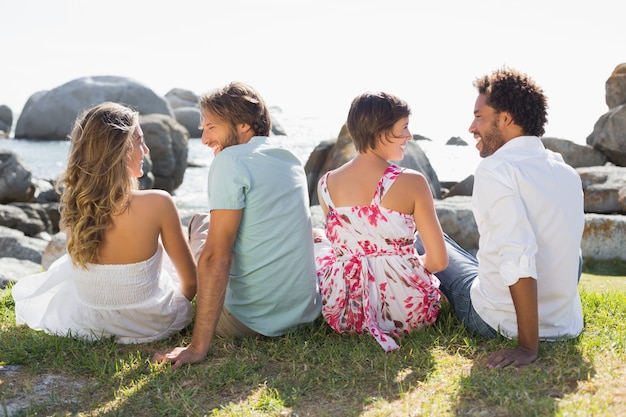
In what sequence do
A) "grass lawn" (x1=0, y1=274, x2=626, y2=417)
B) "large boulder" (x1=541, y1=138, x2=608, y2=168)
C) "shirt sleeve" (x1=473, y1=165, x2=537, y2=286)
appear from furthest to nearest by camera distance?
1. "large boulder" (x1=541, y1=138, x2=608, y2=168)
2. "shirt sleeve" (x1=473, y1=165, x2=537, y2=286)
3. "grass lawn" (x1=0, y1=274, x2=626, y2=417)

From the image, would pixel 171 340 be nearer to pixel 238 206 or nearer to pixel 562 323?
pixel 238 206

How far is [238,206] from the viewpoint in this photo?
12.4ft

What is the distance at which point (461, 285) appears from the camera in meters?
4.11

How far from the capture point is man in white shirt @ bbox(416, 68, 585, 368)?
330cm

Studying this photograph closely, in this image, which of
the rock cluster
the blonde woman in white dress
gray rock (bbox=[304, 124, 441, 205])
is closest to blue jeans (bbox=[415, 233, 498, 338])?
the blonde woman in white dress

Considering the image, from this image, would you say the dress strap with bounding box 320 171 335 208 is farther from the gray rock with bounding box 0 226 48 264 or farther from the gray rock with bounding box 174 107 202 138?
the gray rock with bounding box 174 107 202 138

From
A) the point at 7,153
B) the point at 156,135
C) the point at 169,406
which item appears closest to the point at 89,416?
the point at 169,406

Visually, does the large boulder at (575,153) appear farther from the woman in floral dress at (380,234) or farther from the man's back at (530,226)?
the man's back at (530,226)

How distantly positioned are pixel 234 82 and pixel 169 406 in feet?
5.98

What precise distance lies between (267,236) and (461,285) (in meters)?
1.20

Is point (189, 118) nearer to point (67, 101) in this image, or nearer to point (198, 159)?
point (67, 101)

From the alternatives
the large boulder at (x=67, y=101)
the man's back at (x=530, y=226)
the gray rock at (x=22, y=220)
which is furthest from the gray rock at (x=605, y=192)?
the large boulder at (x=67, y=101)

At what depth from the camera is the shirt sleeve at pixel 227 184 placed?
3.77m

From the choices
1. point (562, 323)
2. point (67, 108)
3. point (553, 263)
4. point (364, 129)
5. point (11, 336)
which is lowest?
point (67, 108)
